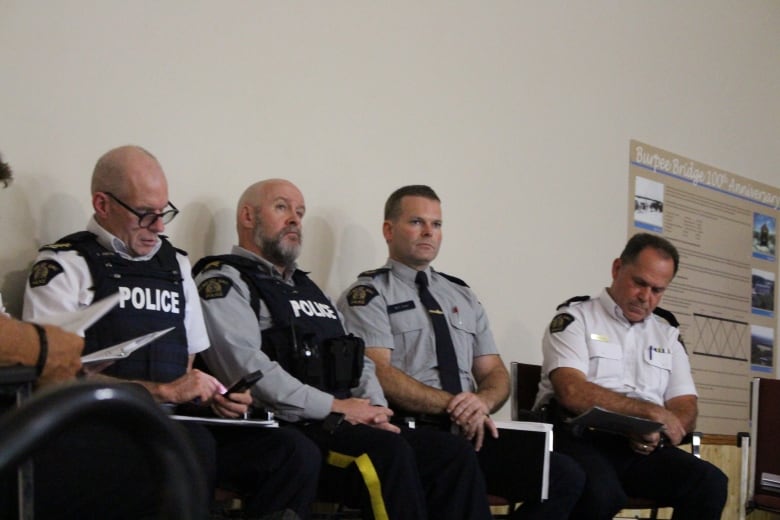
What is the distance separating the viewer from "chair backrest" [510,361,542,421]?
12.7 feet

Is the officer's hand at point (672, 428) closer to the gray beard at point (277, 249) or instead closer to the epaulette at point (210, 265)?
the gray beard at point (277, 249)

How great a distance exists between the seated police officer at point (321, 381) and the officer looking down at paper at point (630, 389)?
28.7 inches

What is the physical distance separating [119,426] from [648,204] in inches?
207

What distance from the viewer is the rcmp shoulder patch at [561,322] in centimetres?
392

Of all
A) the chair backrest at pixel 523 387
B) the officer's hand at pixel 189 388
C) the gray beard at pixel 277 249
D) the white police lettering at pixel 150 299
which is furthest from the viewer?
the chair backrest at pixel 523 387

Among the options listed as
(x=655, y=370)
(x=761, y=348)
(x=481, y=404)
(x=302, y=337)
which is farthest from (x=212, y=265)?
(x=761, y=348)

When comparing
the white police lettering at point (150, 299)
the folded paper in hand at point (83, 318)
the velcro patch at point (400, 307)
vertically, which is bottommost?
the folded paper in hand at point (83, 318)

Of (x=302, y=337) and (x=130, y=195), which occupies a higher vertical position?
(x=130, y=195)

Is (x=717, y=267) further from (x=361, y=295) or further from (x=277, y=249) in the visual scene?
(x=277, y=249)

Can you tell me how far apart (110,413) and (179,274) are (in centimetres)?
233

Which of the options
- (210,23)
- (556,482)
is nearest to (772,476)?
(556,482)

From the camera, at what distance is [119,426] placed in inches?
23.1

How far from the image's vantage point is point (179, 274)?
9.38ft

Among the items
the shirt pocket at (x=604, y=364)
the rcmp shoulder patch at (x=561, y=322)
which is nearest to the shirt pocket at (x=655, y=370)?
the shirt pocket at (x=604, y=364)
